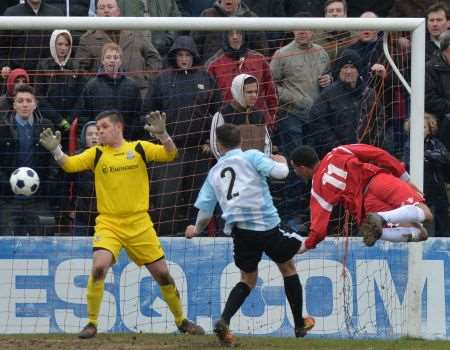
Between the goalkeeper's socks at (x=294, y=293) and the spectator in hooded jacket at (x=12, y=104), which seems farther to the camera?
the spectator in hooded jacket at (x=12, y=104)

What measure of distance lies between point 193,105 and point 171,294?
7.78 ft

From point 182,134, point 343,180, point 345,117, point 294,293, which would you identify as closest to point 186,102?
point 182,134

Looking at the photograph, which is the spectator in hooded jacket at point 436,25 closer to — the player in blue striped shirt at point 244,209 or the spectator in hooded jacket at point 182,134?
the spectator in hooded jacket at point 182,134

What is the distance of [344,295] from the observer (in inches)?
551

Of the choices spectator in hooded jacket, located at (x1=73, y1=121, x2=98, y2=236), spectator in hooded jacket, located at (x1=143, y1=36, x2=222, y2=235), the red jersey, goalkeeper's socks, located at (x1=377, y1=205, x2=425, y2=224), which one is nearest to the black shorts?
the red jersey

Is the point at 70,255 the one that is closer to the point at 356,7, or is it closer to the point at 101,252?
the point at 101,252

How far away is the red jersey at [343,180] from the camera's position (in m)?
12.0

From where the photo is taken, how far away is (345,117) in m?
14.1

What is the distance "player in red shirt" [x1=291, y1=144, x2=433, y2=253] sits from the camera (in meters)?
12.0

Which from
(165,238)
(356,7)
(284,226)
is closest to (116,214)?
(165,238)

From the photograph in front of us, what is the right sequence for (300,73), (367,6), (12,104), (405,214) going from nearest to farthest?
1. (405,214)
2. (12,104)
3. (300,73)
4. (367,6)

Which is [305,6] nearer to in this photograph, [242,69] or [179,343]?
[242,69]

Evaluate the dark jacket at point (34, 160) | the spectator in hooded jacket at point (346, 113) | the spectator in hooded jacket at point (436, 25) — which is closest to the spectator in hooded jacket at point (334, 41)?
the spectator in hooded jacket at point (346, 113)

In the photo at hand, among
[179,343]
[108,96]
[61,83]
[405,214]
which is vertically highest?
[61,83]
